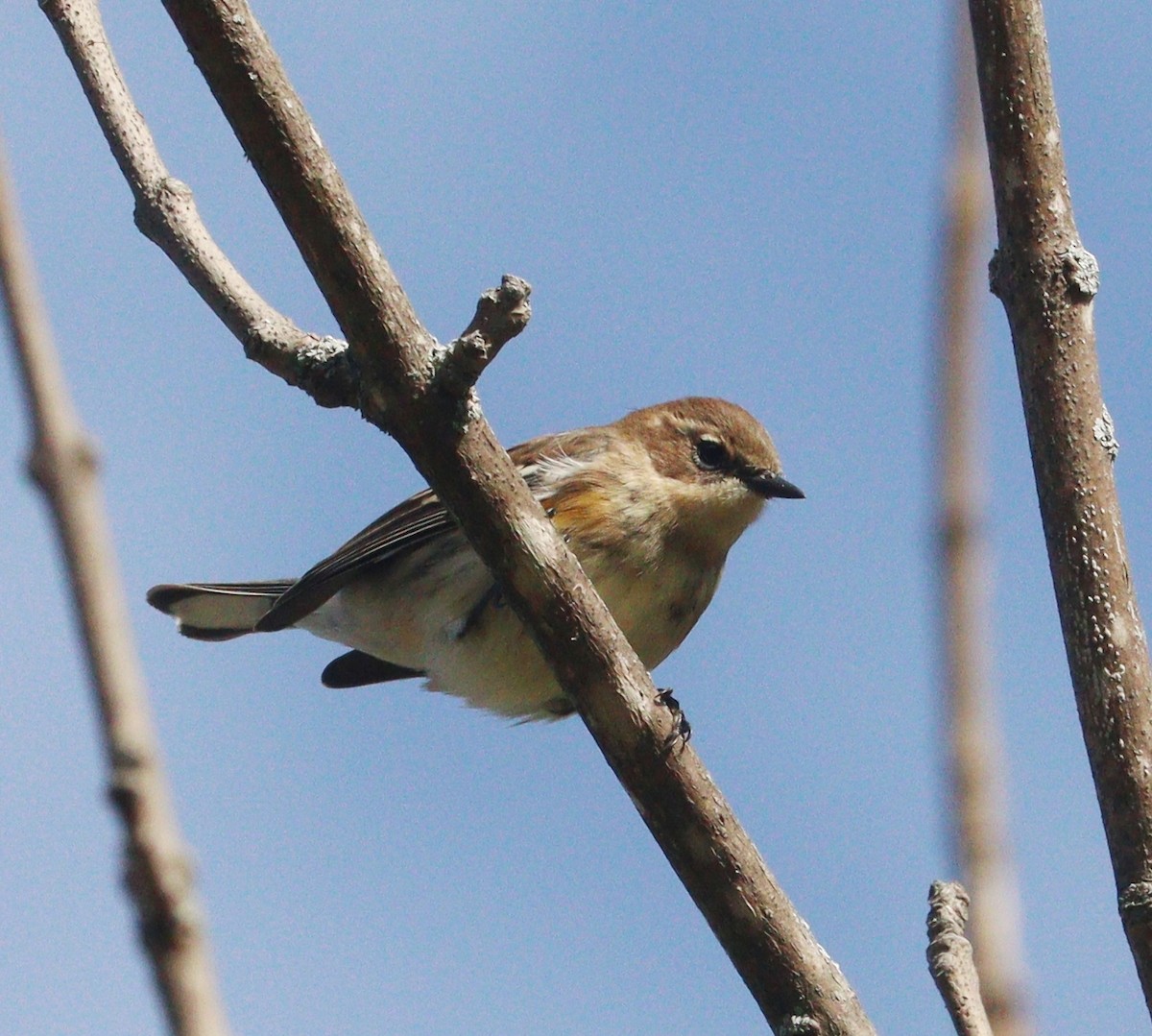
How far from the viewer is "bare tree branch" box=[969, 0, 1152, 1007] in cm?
345

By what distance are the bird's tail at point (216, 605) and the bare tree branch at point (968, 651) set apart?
7.04 meters

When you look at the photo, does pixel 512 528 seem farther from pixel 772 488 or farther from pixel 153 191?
pixel 772 488

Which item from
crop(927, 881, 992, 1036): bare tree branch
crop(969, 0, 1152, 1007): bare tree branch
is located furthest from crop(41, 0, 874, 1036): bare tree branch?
crop(969, 0, 1152, 1007): bare tree branch

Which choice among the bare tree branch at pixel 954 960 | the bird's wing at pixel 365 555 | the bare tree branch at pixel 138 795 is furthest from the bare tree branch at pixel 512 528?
the bird's wing at pixel 365 555

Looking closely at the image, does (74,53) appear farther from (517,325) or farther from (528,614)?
(528,614)

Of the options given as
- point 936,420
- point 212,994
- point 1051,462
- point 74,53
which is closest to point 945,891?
point 1051,462

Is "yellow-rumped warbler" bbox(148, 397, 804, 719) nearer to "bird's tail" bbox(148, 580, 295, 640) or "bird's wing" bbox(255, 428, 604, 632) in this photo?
"bird's wing" bbox(255, 428, 604, 632)

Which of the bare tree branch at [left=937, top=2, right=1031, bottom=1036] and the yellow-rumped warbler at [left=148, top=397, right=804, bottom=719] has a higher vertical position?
the yellow-rumped warbler at [left=148, top=397, right=804, bottom=719]

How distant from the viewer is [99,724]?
1.22 meters

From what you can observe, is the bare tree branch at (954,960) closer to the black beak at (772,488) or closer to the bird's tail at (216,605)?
the black beak at (772,488)

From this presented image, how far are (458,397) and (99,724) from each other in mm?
2601

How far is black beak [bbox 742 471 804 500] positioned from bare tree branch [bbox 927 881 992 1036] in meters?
5.16

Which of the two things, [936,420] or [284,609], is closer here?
[936,420]

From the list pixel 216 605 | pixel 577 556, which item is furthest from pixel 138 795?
pixel 216 605
